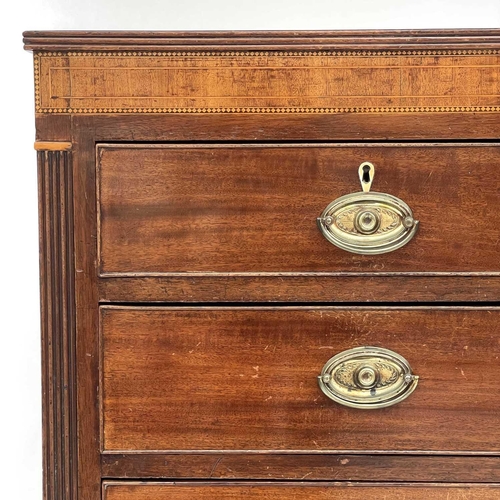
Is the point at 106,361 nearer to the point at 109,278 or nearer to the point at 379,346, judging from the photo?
the point at 109,278

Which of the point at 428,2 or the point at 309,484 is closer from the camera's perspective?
the point at 309,484

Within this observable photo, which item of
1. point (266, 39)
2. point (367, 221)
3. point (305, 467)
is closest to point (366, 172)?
point (367, 221)

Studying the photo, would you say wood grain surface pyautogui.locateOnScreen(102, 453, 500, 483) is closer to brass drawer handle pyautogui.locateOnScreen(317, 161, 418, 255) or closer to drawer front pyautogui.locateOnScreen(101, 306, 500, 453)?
drawer front pyautogui.locateOnScreen(101, 306, 500, 453)

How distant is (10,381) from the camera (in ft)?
4.70

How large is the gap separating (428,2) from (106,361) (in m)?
0.92

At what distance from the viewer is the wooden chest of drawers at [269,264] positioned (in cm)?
84

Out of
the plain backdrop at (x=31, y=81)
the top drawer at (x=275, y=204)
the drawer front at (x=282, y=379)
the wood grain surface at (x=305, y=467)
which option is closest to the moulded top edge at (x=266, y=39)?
the top drawer at (x=275, y=204)

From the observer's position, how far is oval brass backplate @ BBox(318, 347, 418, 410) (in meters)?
0.86

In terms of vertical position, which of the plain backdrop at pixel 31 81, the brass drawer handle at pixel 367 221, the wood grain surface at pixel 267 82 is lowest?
the brass drawer handle at pixel 367 221

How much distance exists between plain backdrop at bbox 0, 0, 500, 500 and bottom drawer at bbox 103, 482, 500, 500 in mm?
602

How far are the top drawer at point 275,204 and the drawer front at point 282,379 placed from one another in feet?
0.18

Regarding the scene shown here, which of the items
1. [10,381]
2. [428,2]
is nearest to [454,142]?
[428,2]

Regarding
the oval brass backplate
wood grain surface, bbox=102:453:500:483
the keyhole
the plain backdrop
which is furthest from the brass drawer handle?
the plain backdrop

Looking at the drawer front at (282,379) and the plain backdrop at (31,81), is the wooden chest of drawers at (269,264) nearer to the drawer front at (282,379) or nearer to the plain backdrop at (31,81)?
the drawer front at (282,379)
